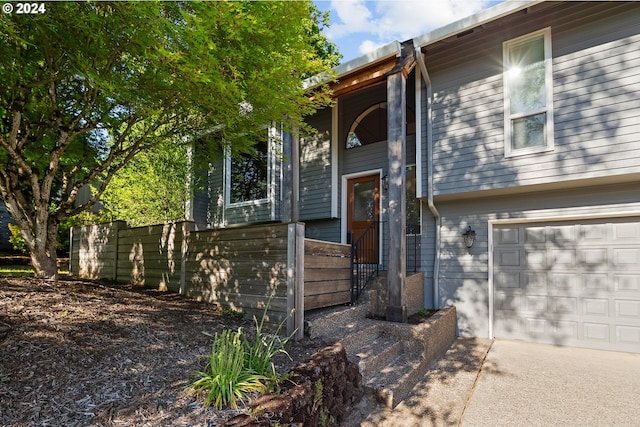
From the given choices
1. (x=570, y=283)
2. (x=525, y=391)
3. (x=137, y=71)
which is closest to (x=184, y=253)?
(x=137, y=71)

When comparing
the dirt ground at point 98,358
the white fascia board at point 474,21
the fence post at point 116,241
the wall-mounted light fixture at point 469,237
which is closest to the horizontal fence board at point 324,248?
the dirt ground at point 98,358

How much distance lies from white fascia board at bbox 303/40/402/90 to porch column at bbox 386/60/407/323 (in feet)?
1.03

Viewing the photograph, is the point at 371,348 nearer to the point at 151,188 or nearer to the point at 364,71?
the point at 364,71

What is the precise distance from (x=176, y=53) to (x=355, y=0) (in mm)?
3828

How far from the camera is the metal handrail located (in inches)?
213

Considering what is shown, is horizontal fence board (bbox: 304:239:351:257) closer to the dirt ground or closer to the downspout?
the dirt ground

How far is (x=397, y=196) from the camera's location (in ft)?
16.5

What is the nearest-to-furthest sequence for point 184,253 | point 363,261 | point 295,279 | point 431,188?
point 295,279 → point 184,253 → point 431,188 → point 363,261

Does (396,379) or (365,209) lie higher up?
(365,209)

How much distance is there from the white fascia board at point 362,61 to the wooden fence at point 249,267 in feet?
8.08

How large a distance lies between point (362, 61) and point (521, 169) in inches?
116

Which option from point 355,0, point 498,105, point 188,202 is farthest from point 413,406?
point 188,202

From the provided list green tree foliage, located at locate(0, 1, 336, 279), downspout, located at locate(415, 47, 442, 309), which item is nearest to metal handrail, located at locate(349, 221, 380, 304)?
downspout, located at locate(415, 47, 442, 309)

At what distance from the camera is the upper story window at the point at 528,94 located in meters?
5.11
